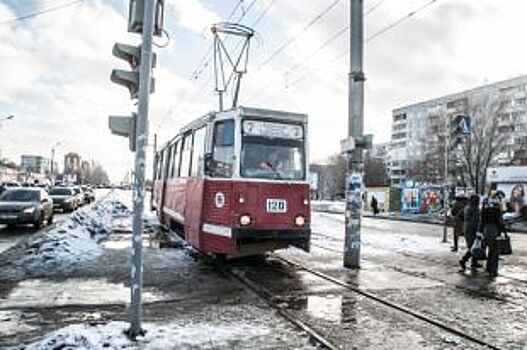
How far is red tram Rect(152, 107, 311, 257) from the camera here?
1344 cm

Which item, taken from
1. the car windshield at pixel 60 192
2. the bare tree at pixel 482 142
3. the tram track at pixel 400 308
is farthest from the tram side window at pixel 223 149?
the bare tree at pixel 482 142

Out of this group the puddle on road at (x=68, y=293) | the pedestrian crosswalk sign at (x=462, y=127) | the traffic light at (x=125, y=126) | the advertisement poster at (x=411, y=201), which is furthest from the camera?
the advertisement poster at (x=411, y=201)

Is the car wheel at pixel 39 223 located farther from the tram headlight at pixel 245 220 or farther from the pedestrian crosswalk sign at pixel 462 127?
the pedestrian crosswalk sign at pixel 462 127

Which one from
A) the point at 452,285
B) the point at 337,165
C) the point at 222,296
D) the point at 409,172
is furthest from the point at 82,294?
the point at 337,165

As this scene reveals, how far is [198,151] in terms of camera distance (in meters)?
15.5

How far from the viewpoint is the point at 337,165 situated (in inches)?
4956

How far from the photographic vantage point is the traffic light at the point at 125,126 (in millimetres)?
7691

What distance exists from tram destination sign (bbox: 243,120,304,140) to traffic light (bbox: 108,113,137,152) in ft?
20.0

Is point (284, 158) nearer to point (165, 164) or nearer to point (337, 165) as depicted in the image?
point (165, 164)

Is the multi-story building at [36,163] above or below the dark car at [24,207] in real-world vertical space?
above

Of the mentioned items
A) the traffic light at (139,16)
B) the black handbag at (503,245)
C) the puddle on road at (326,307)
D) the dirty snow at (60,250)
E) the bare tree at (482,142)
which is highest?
the bare tree at (482,142)

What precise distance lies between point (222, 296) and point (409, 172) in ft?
321

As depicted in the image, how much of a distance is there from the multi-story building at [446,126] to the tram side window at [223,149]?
19750mm

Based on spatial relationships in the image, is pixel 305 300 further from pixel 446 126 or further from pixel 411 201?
pixel 446 126
